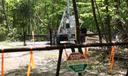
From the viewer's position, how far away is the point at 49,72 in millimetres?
11836

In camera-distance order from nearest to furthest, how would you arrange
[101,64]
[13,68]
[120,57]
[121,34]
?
[13,68], [101,64], [120,57], [121,34]

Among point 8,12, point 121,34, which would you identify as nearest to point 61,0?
point 121,34

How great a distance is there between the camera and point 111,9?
51.2ft

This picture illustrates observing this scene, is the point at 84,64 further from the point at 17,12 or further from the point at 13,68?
the point at 17,12

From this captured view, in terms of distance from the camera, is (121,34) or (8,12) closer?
(121,34)

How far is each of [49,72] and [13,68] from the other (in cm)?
168

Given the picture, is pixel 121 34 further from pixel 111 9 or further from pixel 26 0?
pixel 26 0

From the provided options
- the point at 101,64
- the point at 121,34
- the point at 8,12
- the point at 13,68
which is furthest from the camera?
the point at 8,12

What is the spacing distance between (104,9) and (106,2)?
36cm

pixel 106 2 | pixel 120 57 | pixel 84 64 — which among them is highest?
pixel 106 2

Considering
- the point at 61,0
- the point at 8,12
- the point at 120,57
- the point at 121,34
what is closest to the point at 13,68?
the point at 120,57

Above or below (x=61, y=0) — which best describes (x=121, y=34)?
below

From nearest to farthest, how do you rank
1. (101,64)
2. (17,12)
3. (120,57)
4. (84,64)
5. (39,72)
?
1. (84,64)
2. (39,72)
3. (101,64)
4. (120,57)
5. (17,12)

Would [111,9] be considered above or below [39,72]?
above
